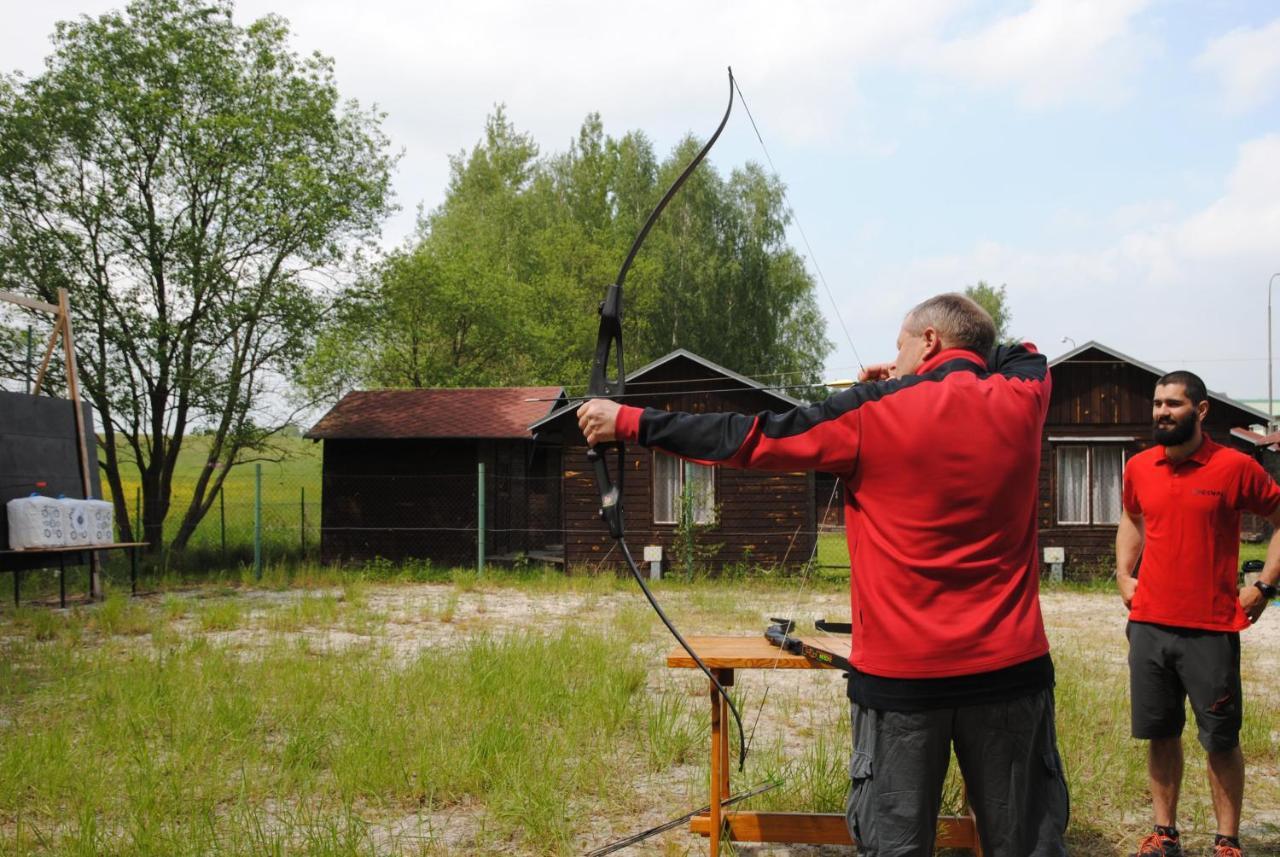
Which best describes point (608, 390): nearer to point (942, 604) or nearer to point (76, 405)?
point (942, 604)

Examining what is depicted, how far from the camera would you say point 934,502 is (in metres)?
2.43

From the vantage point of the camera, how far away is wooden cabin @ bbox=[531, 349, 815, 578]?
16.5m

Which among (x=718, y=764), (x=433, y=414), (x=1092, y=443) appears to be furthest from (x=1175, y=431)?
(x=433, y=414)

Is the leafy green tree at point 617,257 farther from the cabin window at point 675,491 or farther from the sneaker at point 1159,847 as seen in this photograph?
the sneaker at point 1159,847

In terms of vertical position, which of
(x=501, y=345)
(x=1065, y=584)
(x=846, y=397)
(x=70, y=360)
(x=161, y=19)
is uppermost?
(x=161, y=19)

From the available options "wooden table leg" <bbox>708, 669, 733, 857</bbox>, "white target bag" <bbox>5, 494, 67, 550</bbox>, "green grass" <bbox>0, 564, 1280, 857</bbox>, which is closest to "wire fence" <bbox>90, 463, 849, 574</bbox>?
"white target bag" <bbox>5, 494, 67, 550</bbox>

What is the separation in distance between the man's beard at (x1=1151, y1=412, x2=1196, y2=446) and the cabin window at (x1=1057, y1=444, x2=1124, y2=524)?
13.4 metres

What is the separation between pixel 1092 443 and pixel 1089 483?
24.8 inches

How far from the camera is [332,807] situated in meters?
4.40

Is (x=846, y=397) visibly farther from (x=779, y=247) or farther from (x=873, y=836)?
(x=779, y=247)

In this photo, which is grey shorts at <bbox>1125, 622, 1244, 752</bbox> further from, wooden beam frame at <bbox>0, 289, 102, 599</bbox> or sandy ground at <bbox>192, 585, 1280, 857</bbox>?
wooden beam frame at <bbox>0, 289, 102, 599</bbox>

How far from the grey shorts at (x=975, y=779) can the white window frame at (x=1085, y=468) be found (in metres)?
14.9

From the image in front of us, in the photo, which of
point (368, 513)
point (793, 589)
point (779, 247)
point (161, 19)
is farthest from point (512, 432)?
point (779, 247)

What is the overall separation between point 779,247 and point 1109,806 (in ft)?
108
